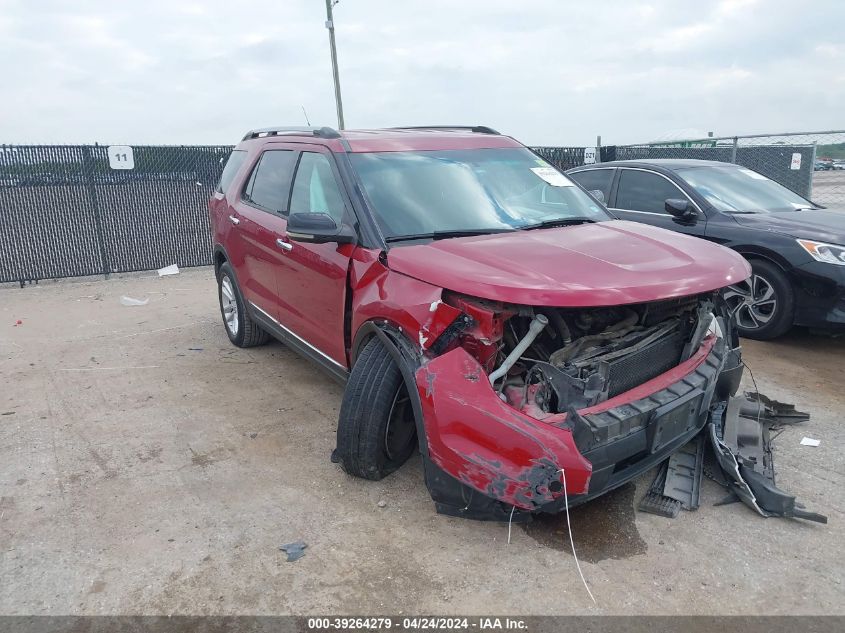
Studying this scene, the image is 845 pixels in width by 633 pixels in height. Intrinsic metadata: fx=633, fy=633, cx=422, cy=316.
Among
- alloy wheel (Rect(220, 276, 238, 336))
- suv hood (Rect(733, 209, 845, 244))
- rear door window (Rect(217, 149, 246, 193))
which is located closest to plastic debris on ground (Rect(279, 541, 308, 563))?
alloy wheel (Rect(220, 276, 238, 336))

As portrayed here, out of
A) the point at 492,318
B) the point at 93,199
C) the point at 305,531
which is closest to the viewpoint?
the point at 492,318

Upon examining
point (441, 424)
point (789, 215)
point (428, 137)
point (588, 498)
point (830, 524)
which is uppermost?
point (428, 137)

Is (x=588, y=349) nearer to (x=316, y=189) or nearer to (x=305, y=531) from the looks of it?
(x=305, y=531)

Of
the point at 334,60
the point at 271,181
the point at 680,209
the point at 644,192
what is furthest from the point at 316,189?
the point at 334,60

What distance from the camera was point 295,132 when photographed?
4.81 meters

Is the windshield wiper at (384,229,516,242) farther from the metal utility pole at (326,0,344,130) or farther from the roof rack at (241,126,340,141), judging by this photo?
the metal utility pole at (326,0,344,130)

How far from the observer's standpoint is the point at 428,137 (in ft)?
13.7

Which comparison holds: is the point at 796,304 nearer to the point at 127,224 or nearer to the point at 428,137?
the point at 428,137

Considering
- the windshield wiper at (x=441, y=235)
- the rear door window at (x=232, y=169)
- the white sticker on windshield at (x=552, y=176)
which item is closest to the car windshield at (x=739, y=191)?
the white sticker on windshield at (x=552, y=176)

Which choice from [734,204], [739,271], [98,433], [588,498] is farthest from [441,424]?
[734,204]

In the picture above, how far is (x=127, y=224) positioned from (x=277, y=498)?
8.12m

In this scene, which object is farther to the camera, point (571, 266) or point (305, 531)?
point (305, 531)

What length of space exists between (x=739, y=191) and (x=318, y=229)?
4.89 metres

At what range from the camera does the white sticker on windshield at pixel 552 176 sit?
4.32 meters
